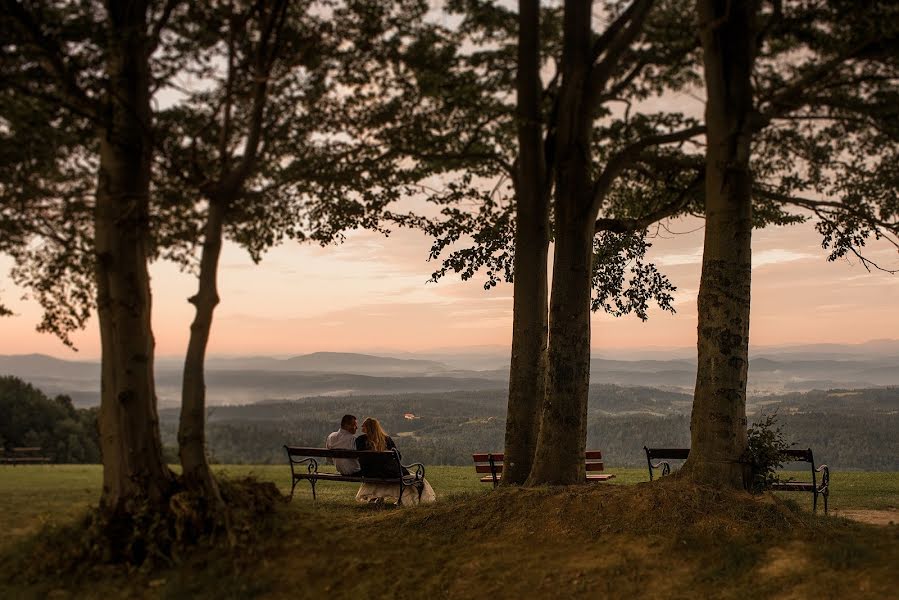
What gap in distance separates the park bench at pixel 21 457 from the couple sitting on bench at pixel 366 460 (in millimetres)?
24894

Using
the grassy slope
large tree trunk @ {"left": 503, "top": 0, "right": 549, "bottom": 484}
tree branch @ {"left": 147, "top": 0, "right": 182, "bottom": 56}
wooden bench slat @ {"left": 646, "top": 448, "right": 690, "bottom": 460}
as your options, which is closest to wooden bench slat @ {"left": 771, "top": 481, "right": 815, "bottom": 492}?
the grassy slope

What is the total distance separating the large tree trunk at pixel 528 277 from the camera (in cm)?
1338

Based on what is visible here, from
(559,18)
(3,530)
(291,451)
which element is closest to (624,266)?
(559,18)

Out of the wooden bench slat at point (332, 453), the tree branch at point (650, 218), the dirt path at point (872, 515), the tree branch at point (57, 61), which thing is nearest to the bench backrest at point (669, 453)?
the dirt path at point (872, 515)

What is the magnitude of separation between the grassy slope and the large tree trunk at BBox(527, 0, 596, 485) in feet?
5.54

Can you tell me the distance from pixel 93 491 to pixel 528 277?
33.9 feet

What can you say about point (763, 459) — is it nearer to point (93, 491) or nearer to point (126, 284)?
point (126, 284)

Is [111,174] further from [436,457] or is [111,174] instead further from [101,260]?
[436,457]

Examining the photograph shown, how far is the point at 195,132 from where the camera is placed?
1095 centimetres

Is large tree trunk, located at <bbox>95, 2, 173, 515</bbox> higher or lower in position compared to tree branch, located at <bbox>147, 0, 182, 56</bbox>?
lower

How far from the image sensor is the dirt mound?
8.99 metres

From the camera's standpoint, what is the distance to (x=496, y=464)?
1499cm

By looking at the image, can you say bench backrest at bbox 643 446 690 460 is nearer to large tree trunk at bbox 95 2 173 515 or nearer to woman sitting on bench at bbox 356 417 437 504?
woman sitting on bench at bbox 356 417 437 504

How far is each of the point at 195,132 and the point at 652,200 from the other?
9518 millimetres
